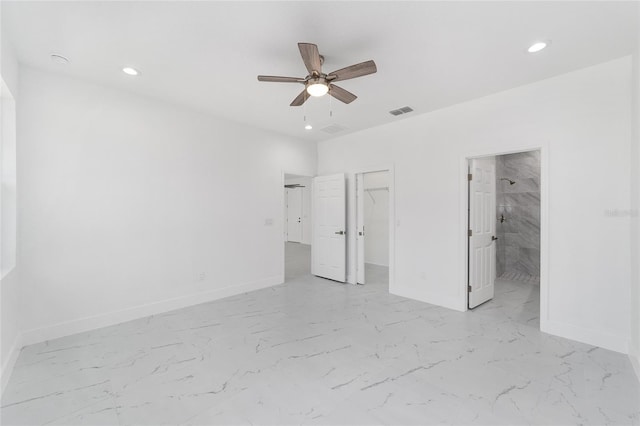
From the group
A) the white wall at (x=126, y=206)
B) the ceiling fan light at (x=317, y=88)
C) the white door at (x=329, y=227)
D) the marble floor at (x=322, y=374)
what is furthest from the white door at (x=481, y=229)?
the white wall at (x=126, y=206)

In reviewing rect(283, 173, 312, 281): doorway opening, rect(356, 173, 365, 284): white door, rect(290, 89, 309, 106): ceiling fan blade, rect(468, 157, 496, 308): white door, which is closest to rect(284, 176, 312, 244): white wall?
rect(283, 173, 312, 281): doorway opening

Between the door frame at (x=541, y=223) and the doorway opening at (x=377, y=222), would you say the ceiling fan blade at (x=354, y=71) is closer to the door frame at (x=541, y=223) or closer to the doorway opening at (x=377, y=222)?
the door frame at (x=541, y=223)

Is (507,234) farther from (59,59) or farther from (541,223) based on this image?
(59,59)

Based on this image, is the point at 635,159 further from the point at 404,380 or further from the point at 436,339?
the point at 404,380

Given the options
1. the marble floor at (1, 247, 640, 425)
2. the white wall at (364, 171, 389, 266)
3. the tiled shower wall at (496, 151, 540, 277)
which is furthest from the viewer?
the white wall at (364, 171, 389, 266)

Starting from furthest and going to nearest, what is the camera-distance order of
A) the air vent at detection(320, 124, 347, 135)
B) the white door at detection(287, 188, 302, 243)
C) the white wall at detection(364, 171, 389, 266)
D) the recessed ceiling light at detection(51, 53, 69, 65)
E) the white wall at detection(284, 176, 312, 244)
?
the white door at detection(287, 188, 302, 243) < the white wall at detection(284, 176, 312, 244) < the white wall at detection(364, 171, 389, 266) < the air vent at detection(320, 124, 347, 135) < the recessed ceiling light at detection(51, 53, 69, 65)

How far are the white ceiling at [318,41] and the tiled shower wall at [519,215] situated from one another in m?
2.85

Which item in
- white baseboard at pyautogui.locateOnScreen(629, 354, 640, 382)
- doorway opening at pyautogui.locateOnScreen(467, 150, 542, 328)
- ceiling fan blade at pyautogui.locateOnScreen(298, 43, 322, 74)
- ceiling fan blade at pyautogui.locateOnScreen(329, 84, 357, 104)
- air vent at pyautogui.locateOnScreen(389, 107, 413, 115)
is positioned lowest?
white baseboard at pyautogui.locateOnScreen(629, 354, 640, 382)

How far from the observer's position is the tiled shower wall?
537 cm

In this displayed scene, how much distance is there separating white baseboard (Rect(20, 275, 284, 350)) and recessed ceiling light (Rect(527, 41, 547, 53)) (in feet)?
14.8

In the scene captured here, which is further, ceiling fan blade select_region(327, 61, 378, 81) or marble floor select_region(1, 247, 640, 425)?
ceiling fan blade select_region(327, 61, 378, 81)

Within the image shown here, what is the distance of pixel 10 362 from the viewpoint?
2.43 metres

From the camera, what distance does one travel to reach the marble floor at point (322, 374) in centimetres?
190

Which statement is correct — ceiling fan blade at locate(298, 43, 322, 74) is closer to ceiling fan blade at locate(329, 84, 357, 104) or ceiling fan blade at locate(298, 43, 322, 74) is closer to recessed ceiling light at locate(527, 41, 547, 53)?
ceiling fan blade at locate(329, 84, 357, 104)
